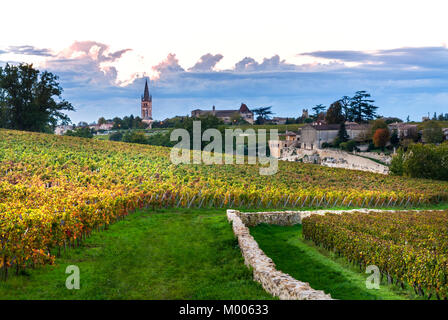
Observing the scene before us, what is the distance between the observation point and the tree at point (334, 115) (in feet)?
412

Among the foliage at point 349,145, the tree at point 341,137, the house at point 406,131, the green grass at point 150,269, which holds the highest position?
the green grass at point 150,269

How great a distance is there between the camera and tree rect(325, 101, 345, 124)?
125475 millimetres

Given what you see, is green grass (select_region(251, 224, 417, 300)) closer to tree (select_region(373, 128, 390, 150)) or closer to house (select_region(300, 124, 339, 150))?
tree (select_region(373, 128, 390, 150))

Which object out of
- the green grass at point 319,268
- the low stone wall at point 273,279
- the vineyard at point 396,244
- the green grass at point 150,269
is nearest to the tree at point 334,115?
the vineyard at point 396,244

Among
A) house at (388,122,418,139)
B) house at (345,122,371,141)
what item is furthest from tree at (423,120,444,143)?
house at (345,122,371,141)

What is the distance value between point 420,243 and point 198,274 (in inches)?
319

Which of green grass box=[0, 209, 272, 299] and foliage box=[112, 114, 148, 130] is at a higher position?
green grass box=[0, 209, 272, 299]

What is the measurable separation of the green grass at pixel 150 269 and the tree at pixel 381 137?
8375 cm

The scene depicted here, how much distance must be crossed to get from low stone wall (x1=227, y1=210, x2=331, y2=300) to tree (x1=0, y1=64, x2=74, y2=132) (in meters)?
65.3

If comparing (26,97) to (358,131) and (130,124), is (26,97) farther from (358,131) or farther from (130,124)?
(130,124)

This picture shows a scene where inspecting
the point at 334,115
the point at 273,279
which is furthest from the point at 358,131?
the point at 273,279

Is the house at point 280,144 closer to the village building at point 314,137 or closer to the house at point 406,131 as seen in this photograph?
the village building at point 314,137
